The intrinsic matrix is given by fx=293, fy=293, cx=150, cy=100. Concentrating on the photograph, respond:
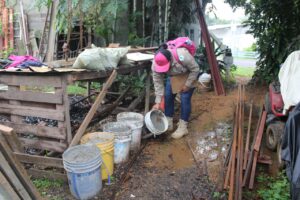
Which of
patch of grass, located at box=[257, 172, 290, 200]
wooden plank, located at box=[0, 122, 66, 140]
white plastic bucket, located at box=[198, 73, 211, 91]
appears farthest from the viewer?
white plastic bucket, located at box=[198, 73, 211, 91]

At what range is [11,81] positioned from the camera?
3662 mm

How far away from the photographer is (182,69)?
15.2ft

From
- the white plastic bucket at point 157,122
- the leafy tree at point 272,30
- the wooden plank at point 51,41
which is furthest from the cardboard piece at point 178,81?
the wooden plank at point 51,41

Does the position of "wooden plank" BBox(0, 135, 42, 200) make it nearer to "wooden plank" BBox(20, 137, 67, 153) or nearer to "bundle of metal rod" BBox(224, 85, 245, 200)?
"wooden plank" BBox(20, 137, 67, 153)

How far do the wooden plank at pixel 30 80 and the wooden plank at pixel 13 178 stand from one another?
1483 mm

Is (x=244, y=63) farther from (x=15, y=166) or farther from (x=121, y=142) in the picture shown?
(x=15, y=166)

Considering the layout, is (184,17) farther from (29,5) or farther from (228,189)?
Answer: (228,189)

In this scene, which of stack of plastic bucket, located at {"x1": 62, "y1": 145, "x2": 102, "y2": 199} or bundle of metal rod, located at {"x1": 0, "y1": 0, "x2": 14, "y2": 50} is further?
bundle of metal rod, located at {"x1": 0, "y1": 0, "x2": 14, "y2": 50}

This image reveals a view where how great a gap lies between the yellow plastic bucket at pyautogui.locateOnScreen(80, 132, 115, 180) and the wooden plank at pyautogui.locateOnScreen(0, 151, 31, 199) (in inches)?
50.9

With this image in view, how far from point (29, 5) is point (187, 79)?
27.7 ft

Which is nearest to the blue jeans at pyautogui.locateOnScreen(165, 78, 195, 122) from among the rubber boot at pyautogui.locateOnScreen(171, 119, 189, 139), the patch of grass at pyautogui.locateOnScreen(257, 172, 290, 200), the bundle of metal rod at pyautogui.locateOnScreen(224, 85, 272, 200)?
the rubber boot at pyautogui.locateOnScreen(171, 119, 189, 139)

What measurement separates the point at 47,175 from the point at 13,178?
1.59m

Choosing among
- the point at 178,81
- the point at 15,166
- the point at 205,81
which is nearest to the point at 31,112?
the point at 15,166

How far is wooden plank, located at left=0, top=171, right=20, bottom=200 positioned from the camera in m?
1.90
